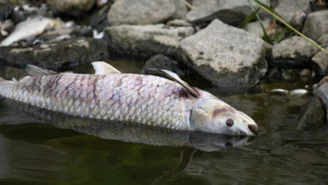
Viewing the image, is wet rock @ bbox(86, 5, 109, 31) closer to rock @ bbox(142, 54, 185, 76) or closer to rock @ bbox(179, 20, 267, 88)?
rock @ bbox(142, 54, 185, 76)

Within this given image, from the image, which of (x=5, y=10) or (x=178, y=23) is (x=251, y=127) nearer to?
(x=178, y=23)

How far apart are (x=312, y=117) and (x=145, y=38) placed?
13.2 feet

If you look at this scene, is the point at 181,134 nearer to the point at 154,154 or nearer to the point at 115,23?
the point at 154,154

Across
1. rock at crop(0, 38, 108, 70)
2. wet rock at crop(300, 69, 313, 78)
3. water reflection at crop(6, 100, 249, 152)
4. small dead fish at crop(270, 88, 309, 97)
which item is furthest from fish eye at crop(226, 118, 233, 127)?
rock at crop(0, 38, 108, 70)

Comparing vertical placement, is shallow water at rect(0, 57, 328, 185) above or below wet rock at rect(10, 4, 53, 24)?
above

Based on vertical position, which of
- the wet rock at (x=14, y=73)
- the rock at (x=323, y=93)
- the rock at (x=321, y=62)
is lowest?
the wet rock at (x=14, y=73)

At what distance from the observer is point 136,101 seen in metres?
5.20

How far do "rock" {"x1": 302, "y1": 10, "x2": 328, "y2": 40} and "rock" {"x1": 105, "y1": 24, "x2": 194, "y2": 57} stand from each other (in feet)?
6.24

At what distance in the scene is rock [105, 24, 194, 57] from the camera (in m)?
8.22

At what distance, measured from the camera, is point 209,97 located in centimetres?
513

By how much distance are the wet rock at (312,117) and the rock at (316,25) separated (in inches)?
113

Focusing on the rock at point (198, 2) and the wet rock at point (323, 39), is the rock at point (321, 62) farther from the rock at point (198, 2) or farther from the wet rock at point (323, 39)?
the rock at point (198, 2)

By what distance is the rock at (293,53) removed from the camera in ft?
24.2

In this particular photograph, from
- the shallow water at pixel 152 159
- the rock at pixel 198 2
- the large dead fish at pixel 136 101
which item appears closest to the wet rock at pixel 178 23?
the rock at pixel 198 2
